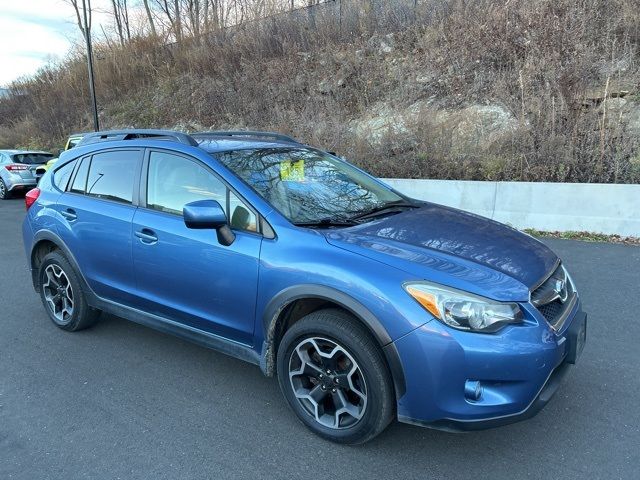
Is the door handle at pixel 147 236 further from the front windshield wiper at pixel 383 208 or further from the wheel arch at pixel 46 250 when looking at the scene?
the front windshield wiper at pixel 383 208

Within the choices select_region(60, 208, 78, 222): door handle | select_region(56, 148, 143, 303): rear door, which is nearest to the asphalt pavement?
select_region(56, 148, 143, 303): rear door

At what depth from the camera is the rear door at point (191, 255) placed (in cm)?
301

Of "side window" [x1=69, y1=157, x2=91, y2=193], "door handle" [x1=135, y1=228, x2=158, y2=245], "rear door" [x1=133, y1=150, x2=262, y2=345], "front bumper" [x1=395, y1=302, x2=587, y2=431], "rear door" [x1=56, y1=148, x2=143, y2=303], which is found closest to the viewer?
"front bumper" [x1=395, y1=302, x2=587, y2=431]

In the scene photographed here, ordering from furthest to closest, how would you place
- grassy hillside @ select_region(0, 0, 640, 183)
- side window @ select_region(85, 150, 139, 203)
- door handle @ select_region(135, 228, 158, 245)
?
grassy hillside @ select_region(0, 0, 640, 183)
side window @ select_region(85, 150, 139, 203)
door handle @ select_region(135, 228, 158, 245)

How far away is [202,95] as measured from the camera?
18.7 metres

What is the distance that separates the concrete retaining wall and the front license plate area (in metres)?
5.43

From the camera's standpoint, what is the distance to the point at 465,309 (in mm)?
2373

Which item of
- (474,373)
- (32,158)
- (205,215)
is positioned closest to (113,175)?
(205,215)

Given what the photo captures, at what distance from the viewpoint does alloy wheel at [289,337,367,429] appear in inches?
105

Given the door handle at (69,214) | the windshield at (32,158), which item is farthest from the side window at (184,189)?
the windshield at (32,158)

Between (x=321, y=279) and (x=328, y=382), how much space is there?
603 millimetres

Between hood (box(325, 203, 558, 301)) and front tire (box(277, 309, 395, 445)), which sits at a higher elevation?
hood (box(325, 203, 558, 301))

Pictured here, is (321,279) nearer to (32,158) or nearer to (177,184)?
(177,184)

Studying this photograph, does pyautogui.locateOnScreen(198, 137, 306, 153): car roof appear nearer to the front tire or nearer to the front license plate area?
the front tire
